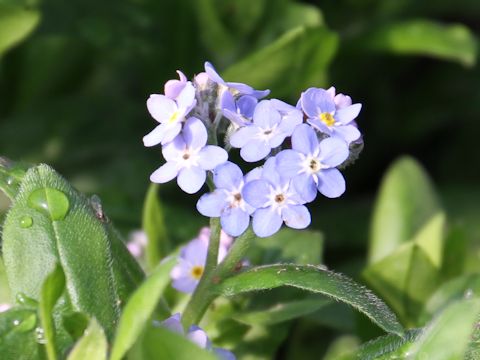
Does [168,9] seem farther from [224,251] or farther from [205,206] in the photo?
[205,206]

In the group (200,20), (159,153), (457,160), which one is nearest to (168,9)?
(200,20)

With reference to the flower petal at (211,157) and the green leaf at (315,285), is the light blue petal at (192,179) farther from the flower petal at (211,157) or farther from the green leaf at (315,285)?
the green leaf at (315,285)

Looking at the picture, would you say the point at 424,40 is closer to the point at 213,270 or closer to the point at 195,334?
the point at 213,270

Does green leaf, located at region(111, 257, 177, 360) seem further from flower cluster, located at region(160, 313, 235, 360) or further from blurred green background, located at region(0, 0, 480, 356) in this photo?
blurred green background, located at region(0, 0, 480, 356)

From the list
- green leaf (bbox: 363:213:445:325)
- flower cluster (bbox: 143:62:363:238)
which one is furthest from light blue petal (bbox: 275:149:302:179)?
green leaf (bbox: 363:213:445:325)

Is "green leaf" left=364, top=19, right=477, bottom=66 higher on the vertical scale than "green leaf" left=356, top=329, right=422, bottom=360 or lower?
higher

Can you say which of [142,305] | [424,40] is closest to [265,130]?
[142,305]

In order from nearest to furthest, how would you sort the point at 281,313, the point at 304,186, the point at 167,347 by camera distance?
the point at 167,347 → the point at 304,186 → the point at 281,313
